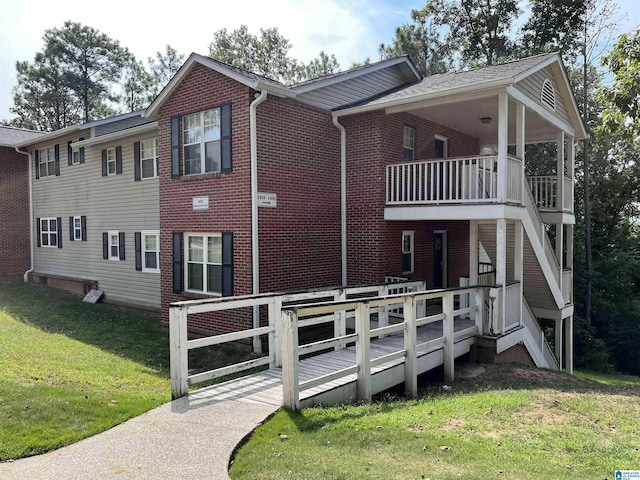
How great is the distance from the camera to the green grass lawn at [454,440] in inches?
173

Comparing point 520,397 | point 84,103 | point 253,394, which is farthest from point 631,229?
point 84,103

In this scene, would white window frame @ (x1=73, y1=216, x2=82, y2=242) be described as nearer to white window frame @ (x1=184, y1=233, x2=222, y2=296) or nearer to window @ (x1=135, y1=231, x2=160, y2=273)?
window @ (x1=135, y1=231, x2=160, y2=273)

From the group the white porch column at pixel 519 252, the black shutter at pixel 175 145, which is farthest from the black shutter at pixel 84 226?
the white porch column at pixel 519 252

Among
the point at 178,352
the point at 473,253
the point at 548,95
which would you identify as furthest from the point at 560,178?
the point at 178,352

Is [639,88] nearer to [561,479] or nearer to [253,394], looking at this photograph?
[561,479]

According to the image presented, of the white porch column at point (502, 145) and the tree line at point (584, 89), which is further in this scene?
the tree line at point (584, 89)

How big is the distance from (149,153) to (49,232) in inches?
315

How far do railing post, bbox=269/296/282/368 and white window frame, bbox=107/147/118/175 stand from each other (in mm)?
10786

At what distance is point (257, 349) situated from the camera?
33.3 ft

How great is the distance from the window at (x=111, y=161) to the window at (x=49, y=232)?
15.2ft

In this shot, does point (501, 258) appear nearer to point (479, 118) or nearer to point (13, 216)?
point (479, 118)

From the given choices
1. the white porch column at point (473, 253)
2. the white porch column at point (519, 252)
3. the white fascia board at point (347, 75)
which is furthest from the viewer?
the white porch column at point (473, 253)

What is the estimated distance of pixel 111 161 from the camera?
655 inches

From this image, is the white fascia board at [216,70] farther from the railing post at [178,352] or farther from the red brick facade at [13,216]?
the red brick facade at [13,216]
